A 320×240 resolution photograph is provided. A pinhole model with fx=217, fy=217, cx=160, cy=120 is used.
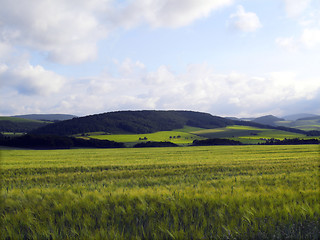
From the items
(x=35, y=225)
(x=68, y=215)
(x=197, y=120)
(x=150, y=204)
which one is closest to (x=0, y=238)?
(x=35, y=225)

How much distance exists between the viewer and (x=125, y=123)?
163m

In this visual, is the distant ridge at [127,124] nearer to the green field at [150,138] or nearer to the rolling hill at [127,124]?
the rolling hill at [127,124]

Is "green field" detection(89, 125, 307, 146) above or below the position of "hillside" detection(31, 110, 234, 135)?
below

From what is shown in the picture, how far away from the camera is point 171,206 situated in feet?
15.3

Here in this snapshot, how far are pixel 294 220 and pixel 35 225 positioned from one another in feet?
15.8

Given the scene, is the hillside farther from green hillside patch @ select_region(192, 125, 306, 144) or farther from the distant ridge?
green hillside patch @ select_region(192, 125, 306, 144)

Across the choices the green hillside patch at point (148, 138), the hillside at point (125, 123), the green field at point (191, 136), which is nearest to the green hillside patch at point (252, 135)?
the green field at point (191, 136)

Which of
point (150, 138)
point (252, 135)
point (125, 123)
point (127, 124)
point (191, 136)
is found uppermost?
point (125, 123)

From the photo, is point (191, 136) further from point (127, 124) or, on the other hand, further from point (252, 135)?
point (127, 124)

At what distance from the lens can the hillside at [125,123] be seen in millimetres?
142125

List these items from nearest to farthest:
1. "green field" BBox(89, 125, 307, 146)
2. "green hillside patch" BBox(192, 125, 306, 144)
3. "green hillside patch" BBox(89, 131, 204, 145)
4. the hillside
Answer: "green field" BBox(89, 125, 307, 146) < "green hillside patch" BBox(192, 125, 306, 144) < "green hillside patch" BBox(89, 131, 204, 145) < the hillside

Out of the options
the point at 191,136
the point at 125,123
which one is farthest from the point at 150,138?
the point at 125,123

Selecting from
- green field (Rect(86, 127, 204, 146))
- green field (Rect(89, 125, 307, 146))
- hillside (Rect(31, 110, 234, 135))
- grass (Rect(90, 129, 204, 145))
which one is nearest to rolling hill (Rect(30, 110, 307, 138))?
hillside (Rect(31, 110, 234, 135))

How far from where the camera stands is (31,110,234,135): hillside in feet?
466
